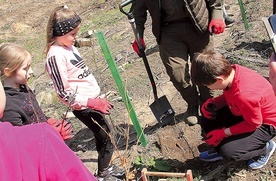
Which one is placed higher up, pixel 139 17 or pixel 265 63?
pixel 139 17

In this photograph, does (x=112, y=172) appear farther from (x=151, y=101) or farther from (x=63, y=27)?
(x=151, y=101)

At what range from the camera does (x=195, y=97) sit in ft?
12.1

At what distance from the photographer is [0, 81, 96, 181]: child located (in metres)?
1.08

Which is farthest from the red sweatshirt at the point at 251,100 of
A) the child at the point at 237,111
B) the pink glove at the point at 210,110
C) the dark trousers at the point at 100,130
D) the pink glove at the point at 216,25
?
the dark trousers at the point at 100,130

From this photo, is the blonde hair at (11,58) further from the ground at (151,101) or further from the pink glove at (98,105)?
the pink glove at (98,105)

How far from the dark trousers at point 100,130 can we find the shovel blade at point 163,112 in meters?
0.74

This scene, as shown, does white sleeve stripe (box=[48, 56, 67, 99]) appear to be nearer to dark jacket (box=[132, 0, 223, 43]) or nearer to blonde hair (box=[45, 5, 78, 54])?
blonde hair (box=[45, 5, 78, 54])

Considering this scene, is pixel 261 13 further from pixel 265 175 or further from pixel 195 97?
pixel 265 175

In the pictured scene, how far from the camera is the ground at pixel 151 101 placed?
3.15 m

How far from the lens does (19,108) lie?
8.08 ft

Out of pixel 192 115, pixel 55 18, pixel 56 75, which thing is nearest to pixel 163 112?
pixel 192 115

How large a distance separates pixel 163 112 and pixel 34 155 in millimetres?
2756

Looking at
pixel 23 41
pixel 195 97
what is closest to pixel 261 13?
pixel 195 97

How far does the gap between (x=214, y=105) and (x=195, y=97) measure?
70cm
